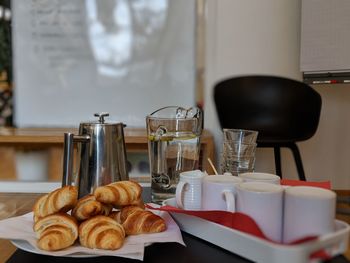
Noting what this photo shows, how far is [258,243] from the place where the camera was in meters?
0.49

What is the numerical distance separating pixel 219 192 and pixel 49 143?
1.68 m

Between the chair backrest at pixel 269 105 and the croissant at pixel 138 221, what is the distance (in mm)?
1390

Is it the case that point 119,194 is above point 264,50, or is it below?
below

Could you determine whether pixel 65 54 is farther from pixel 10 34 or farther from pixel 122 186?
pixel 122 186

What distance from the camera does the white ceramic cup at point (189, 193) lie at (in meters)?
0.63

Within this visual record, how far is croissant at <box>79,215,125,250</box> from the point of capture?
52 centimetres

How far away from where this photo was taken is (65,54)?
94.0 inches

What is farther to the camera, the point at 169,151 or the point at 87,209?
the point at 169,151

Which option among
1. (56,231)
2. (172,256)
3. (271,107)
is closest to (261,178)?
(172,256)

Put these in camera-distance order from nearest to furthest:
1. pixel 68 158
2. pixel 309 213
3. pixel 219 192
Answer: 1. pixel 309 213
2. pixel 219 192
3. pixel 68 158

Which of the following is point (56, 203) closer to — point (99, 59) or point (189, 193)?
point (189, 193)

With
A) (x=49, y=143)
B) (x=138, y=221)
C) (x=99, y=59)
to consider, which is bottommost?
(x=49, y=143)

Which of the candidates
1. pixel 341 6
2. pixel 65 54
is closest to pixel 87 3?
pixel 65 54

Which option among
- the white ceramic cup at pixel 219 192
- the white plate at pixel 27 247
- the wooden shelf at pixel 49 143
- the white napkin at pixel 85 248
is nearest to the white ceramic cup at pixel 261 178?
the white ceramic cup at pixel 219 192
